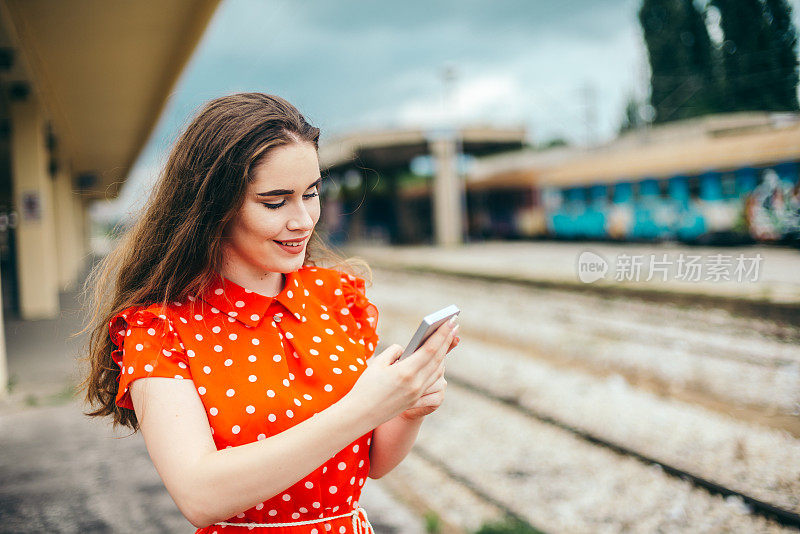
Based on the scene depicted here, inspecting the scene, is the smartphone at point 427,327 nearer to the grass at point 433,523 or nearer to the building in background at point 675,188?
the grass at point 433,523

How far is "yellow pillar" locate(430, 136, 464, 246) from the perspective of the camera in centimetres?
2956

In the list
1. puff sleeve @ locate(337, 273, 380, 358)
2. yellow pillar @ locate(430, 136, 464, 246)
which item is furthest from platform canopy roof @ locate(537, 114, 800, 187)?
puff sleeve @ locate(337, 273, 380, 358)

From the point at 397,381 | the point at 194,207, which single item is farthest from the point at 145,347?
the point at 397,381

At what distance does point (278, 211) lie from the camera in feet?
4.17

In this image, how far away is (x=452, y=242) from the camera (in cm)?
2998

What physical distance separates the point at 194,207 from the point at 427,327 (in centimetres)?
55

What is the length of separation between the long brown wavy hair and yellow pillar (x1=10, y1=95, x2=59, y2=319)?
11.6 meters

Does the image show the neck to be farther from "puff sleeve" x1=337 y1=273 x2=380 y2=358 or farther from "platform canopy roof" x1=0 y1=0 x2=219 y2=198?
"platform canopy roof" x1=0 y1=0 x2=219 y2=198

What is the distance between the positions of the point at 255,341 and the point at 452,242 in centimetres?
2888

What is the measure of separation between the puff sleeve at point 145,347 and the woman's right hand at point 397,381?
35cm

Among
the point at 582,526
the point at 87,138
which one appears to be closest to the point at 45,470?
A: the point at 582,526

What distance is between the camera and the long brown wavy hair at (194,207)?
1.25m

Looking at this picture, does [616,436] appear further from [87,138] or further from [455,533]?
[87,138]

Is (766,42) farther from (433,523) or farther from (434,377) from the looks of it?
(434,377)
